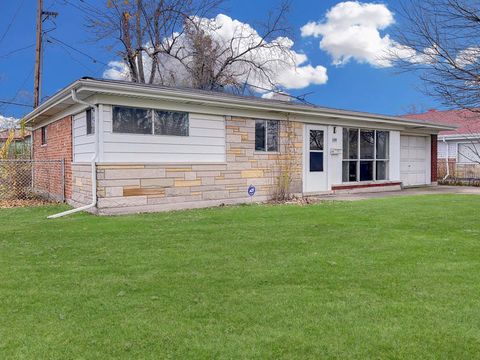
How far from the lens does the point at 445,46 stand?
615 centimetres

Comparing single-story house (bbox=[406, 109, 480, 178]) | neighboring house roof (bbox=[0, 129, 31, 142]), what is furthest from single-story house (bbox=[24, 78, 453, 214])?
single-story house (bbox=[406, 109, 480, 178])

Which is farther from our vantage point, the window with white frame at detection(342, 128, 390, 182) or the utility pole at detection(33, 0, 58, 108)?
the utility pole at detection(33, 0, 58, 108)

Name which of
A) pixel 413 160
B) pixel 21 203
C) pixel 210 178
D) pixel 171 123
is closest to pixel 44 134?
pixel 21 203

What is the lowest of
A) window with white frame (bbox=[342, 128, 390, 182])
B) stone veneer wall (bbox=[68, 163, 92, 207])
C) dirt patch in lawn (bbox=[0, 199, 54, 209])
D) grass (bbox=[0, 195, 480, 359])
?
grass (bbox=[0, 195, 480, 359])

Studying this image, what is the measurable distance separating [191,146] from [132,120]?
5.19 ft

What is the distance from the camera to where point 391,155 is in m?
15.6

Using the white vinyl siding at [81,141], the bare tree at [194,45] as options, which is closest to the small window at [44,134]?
the white vinyl siding at [81,141]

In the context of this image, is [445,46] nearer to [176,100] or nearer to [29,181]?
[176,100]

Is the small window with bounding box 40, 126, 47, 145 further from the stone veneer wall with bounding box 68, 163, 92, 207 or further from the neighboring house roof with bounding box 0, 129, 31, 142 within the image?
the stone veneer wall with bounding box 68, 163, 92, 207

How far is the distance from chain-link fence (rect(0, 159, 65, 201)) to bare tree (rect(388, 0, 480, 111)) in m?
9.26

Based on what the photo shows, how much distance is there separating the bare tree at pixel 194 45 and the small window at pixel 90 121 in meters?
13.3

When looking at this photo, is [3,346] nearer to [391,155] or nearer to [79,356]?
[79,356]

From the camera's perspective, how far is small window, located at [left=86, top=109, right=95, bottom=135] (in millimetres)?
9562

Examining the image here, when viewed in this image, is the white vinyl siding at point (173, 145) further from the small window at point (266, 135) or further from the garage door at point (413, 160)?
the garage door at point (413, 160)
